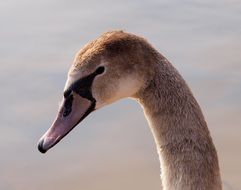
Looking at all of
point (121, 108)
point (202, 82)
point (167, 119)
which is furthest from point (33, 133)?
point (167, 119)

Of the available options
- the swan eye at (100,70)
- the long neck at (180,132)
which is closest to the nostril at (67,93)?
the swan eye at (100,70)

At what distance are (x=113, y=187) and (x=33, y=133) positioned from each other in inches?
39.4

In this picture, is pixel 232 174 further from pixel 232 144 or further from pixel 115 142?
pixel 115 142

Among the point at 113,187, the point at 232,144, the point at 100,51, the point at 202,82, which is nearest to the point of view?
the point at 100,51

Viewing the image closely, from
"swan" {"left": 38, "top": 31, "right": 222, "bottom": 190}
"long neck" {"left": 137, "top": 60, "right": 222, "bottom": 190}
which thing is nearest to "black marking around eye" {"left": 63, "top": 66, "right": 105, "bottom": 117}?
"swan" {"left": 38, "top": 31, "right": 222, "bottom": 190}

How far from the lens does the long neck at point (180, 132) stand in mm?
4246

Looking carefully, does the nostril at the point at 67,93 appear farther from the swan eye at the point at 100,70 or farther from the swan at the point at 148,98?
the swan eye at the point at 100,70

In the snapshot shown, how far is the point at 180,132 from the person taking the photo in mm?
4277

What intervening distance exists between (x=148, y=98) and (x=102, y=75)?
281mm

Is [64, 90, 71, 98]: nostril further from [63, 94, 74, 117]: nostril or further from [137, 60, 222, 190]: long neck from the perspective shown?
[137, 60, 222, 190]: long neck

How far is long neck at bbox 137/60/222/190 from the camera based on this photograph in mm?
4246

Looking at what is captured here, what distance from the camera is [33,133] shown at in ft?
24.1

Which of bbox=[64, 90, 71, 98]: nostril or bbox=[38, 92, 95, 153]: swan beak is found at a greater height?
bbox=[64, 90, 71, 98]: nostril

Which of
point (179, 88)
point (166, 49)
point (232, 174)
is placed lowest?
point (232, 174)
